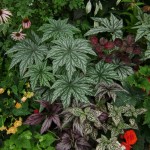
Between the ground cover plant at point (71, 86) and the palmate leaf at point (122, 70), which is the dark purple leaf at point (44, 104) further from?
the palmate leaf at point (122, 70)

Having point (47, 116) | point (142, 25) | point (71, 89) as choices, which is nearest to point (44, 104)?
point (47, 116)

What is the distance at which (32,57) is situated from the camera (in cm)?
341

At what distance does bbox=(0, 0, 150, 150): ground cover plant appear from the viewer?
3115 mm

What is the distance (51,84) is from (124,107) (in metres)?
0.71

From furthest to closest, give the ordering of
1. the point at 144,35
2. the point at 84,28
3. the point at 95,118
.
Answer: the point at 84,28 → the point at 144,35 → the point at 95,118

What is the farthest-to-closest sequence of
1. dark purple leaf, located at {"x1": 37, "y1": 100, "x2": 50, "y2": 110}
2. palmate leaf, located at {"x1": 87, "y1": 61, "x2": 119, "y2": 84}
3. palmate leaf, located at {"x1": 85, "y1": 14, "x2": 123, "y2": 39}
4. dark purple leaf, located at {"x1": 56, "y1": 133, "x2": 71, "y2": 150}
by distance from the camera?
palmate leaf, located at {"x1": 85, "y1": 14, "x2": 123, "y2": 39} → palmate leaf, located at {"x1": 87, "y1": 61, "x2": 119, "y2": 84} → dark purple leaf, located at {"x1": 37, "y1": 100, "x2": 50, "y2": 110} → dark purple leaf, located at {"x1": 56, "y1": 133, "x2": 71, "y2": 150}

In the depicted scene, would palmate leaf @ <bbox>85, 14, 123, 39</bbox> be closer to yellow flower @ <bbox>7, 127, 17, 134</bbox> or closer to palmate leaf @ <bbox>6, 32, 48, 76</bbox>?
palmate leaf @ <bbox>6, 32, 48, 76</bbox>

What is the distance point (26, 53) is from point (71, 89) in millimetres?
603

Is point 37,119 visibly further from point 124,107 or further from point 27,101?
point 124,107

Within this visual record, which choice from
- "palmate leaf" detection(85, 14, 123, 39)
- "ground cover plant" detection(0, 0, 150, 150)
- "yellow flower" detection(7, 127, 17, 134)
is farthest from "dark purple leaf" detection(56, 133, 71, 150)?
"palmate leaf" detection(85, 14, 123, 39)

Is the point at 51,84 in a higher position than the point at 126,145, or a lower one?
higher

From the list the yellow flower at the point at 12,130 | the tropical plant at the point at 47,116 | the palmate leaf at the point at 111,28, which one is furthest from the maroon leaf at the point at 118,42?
the yellow flower at the point at 12,130

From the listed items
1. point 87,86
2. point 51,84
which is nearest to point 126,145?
point 87,86

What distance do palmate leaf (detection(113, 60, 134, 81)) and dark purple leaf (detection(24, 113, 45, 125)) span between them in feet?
2.73
